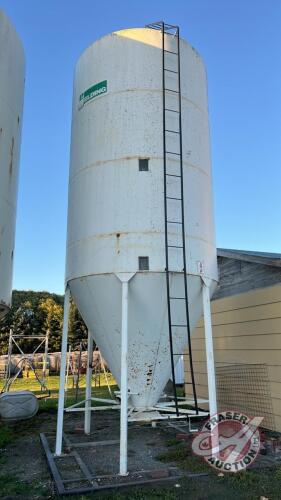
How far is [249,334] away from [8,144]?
7.07 m

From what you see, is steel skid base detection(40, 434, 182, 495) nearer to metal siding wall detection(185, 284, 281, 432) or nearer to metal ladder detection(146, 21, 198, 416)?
metal ladder detection(146, 21, 198, 416)

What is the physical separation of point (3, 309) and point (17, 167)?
3.05 m

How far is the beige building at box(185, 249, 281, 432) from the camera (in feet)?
29.8

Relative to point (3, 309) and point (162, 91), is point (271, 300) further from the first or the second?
point (3, 309)

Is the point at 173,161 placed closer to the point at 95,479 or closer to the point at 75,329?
the point at 95,479

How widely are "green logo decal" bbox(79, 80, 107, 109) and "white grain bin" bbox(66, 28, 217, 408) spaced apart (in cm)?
2

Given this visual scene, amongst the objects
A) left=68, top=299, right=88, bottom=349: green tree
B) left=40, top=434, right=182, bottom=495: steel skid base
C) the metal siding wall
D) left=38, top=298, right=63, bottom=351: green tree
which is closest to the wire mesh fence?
the metal siding wall

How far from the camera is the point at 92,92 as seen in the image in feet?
27.3

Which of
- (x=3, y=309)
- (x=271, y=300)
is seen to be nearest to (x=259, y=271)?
(x=271, y=300)

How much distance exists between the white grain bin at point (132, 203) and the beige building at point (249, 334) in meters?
2.25

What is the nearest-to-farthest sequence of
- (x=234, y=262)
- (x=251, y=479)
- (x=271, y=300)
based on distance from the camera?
(x=251, y=479) < (x=271, y=300) < (x=234, y=262)

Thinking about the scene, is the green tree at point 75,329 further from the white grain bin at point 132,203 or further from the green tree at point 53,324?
the white grain bin at point 132,203

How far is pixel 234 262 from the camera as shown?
1117 cm

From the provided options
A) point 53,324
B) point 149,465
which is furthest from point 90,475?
point 53,324
